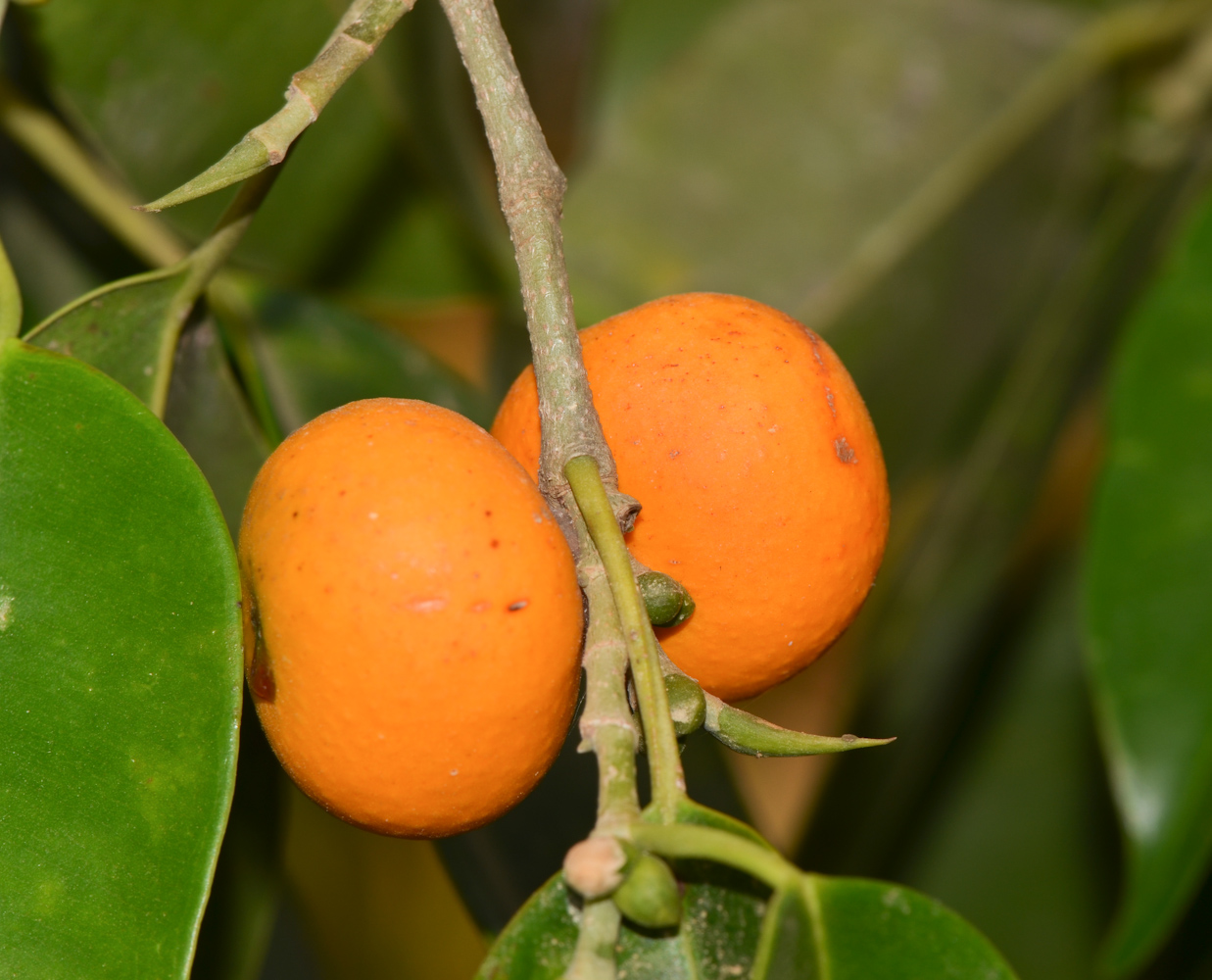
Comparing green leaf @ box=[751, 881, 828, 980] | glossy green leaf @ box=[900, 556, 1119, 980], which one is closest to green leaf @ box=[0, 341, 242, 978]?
green leaf @ box=[751, 881, 828, 980]

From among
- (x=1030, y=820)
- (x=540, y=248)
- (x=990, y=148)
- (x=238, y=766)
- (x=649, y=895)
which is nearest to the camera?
(x=649, y=895)

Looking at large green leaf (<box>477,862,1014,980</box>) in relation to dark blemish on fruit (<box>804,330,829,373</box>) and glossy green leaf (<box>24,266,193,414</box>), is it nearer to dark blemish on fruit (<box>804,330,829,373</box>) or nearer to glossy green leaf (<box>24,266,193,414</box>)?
dark blemish on fruit (<box>804,330,829,373</box>)

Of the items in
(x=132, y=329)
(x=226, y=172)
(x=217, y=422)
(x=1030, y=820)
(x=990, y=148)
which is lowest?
(x=1030, y=820)

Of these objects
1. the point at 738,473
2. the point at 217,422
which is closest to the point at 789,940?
the point at 738,473

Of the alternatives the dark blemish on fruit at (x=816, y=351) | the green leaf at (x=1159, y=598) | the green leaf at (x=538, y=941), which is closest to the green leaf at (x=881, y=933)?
the green leaf at (x=538, y=941)

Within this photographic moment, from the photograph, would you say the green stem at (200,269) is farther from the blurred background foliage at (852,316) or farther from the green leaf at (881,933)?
the green leaf at (881,933)

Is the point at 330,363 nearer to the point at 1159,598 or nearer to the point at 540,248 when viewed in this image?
the point at 540,248
